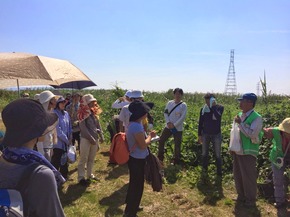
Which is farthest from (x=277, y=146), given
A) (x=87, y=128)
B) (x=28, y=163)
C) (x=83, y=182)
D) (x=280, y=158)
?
(x=28, y=163)

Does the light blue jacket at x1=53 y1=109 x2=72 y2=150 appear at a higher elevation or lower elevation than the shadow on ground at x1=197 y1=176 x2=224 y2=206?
higher

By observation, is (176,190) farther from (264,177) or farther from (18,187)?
(18,187)

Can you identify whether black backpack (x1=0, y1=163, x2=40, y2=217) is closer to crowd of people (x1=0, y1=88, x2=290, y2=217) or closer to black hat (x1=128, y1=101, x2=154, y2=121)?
crowd of people (x1=0, y1=88, x2=290, y2=217)

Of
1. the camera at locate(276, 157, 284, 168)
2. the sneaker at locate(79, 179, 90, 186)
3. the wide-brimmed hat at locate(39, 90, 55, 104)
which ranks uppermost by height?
the wide-brimmed hat at locate(39, 90, 55, 104)

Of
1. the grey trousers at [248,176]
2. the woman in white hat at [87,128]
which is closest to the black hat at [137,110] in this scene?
the woman in white hat at [87,128]

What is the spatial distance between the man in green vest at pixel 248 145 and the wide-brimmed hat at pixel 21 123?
4.41 meters

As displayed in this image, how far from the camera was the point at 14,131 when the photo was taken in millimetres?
1868

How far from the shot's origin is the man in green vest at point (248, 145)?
17.9 feet

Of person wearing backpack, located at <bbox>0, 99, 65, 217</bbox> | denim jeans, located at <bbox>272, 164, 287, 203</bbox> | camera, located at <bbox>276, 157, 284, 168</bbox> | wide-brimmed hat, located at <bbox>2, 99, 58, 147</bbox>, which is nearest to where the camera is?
person wearing backpack, located at <bbox>0, 99, 65, 217</bbox>

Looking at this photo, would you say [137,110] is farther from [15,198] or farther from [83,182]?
[15,198]

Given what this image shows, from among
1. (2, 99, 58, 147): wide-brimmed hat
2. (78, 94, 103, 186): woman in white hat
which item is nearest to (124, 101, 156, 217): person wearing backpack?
(78, 94, 103, 186): woman in white hat

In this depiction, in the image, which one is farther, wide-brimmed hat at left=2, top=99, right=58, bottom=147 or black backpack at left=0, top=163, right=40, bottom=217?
wide-brimmed hat at left=2, top=99, right=58, bottom=147

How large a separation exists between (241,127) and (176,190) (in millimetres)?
2194

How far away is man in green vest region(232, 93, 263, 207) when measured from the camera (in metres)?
5.46
